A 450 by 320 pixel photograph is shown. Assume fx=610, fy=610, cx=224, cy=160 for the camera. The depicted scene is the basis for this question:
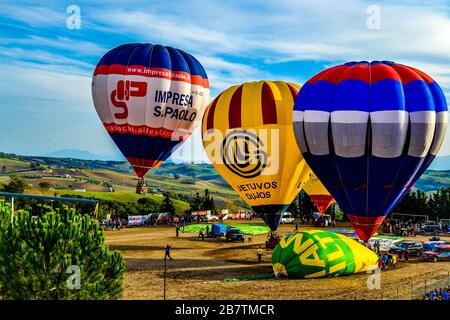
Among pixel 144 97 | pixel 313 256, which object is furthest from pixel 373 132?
pixel 144 97

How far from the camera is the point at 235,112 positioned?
40.5 metres

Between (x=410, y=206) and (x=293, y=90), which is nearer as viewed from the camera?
(x=293, y=90)

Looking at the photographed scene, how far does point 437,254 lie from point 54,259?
93.0 ft

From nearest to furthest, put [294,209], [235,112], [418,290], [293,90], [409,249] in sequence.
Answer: [418,290], [235,112], [293,90], [409,249], [294,209]

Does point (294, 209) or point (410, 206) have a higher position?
point (410, 206)

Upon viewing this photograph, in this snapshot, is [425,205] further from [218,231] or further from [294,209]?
[218,231]

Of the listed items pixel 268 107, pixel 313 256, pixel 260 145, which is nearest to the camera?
pixel 313 256

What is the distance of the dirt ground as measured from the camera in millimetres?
28828

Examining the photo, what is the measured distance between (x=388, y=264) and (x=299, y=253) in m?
8.98

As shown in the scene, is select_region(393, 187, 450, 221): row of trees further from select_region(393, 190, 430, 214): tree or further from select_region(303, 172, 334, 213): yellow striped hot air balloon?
select_region(303, 172, 334, 213): yellow striped hot air balloon

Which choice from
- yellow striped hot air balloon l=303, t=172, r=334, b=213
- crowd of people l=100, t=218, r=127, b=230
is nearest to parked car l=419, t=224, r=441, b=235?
yellow striped hot air balloon l=303, t=172, r=334, b=213

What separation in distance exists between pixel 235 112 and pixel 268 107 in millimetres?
2218

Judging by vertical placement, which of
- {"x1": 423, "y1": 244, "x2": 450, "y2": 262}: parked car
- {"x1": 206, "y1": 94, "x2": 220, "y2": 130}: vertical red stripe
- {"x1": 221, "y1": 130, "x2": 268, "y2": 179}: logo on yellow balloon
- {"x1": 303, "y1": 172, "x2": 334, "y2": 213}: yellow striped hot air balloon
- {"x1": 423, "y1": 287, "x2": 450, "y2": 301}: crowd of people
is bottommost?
{"x1": 423, "y1": 287, "x2": 450, "y2": 301}: crowd of people

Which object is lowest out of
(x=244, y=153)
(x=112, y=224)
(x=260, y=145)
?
(x=112, y=224)
